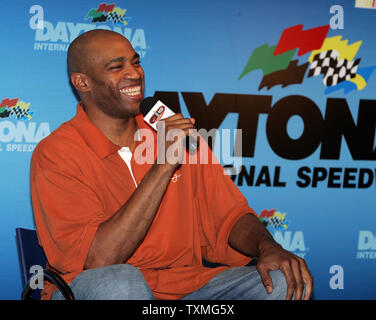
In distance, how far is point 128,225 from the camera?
1.55 metres

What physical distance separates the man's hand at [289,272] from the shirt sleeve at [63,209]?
22.6 inches

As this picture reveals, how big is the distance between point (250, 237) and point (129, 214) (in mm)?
485

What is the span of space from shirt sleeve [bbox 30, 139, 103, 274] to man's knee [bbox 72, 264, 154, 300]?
155mm

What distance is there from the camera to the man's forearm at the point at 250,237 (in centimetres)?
169

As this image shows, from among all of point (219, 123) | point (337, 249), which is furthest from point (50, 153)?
point (337, 249)

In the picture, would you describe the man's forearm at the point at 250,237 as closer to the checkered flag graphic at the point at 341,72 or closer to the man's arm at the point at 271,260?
the man's arm at the point at 271,260

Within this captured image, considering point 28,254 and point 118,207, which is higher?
point 118,207

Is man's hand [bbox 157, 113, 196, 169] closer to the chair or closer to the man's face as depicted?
the man's face

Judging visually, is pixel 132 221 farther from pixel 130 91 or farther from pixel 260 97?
pixel 260 97

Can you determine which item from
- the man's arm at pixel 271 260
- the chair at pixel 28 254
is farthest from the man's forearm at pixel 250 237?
the chair at pixel 28 254

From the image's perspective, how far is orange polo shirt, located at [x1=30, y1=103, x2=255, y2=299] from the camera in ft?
5.33

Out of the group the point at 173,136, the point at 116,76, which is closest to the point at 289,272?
the point at 173,136

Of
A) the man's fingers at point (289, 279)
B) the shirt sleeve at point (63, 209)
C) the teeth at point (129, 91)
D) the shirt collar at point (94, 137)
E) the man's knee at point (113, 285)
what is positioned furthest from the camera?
the teeth at point (129, 91)
